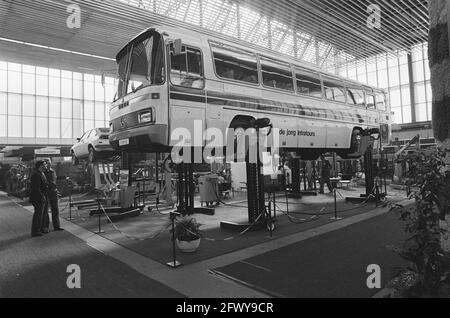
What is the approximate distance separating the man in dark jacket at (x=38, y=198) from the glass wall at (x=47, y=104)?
24.2 metres

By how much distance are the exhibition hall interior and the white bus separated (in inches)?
1.4

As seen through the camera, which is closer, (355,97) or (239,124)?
(239,124)

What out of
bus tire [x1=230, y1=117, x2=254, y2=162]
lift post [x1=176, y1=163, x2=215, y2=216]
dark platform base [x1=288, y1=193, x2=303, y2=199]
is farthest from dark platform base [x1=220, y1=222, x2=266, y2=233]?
dark platform base [x1=288, y1=193, x2=303, y2=199]

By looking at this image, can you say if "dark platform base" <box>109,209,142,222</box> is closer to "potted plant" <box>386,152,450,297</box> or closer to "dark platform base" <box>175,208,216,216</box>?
"dark platform base" <box>175,208,216,216</box>

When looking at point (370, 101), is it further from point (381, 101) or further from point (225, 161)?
point (225, 161)

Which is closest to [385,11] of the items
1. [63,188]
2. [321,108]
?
[321,108]

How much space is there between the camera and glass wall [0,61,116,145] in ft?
94.1

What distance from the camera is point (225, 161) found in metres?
8.91

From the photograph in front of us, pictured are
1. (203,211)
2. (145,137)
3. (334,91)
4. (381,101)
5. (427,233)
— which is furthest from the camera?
(381,101)

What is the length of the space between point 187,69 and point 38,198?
171 inches

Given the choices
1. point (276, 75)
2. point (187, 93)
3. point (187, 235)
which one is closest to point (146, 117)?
point (187, 93)

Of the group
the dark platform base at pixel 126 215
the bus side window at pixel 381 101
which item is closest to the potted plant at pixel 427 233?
the dark platform base at pixel 126 215

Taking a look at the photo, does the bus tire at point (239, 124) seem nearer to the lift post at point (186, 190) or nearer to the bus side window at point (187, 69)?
the bus side window at point (187, 69)

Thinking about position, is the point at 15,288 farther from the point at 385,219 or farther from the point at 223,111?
the point at 385,219
